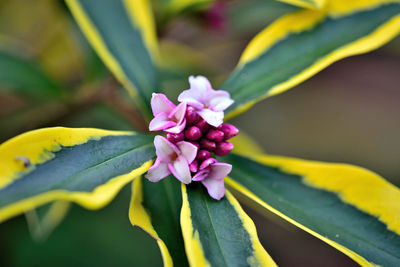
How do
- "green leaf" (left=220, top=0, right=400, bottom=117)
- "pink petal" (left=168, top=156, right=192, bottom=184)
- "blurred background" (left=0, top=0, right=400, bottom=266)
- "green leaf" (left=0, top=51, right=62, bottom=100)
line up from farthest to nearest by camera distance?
1. "blurred background" (left=0, top=0, right=400, bottom=266)
2. "green leaf" (left=0, top=51, right=62, bottom=100)
3. "green leaf" (left=220, top=0, right=400, bottom=117)
4. "pink petal" (left=168, top=156, right=192, bottom=184)

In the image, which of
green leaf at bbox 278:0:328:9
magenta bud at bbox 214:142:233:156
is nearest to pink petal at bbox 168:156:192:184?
magenta bud at bbox 214:142:233:156

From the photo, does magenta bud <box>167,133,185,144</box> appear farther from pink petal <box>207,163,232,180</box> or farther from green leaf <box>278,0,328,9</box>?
green leaf <box>278,0,328,9</box>

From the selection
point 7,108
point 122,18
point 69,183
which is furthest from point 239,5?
point 69,183

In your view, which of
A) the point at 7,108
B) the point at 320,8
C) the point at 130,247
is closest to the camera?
the point at 320,8

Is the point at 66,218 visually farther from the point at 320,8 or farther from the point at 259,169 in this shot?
the point at 320,8

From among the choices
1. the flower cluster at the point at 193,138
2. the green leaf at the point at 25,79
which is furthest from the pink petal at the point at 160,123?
the green leaf at the point at 25,79

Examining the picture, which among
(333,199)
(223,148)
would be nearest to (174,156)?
(223,148)

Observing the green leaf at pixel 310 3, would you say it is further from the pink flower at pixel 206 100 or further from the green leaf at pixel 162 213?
the green leaf at pixel 162 213
